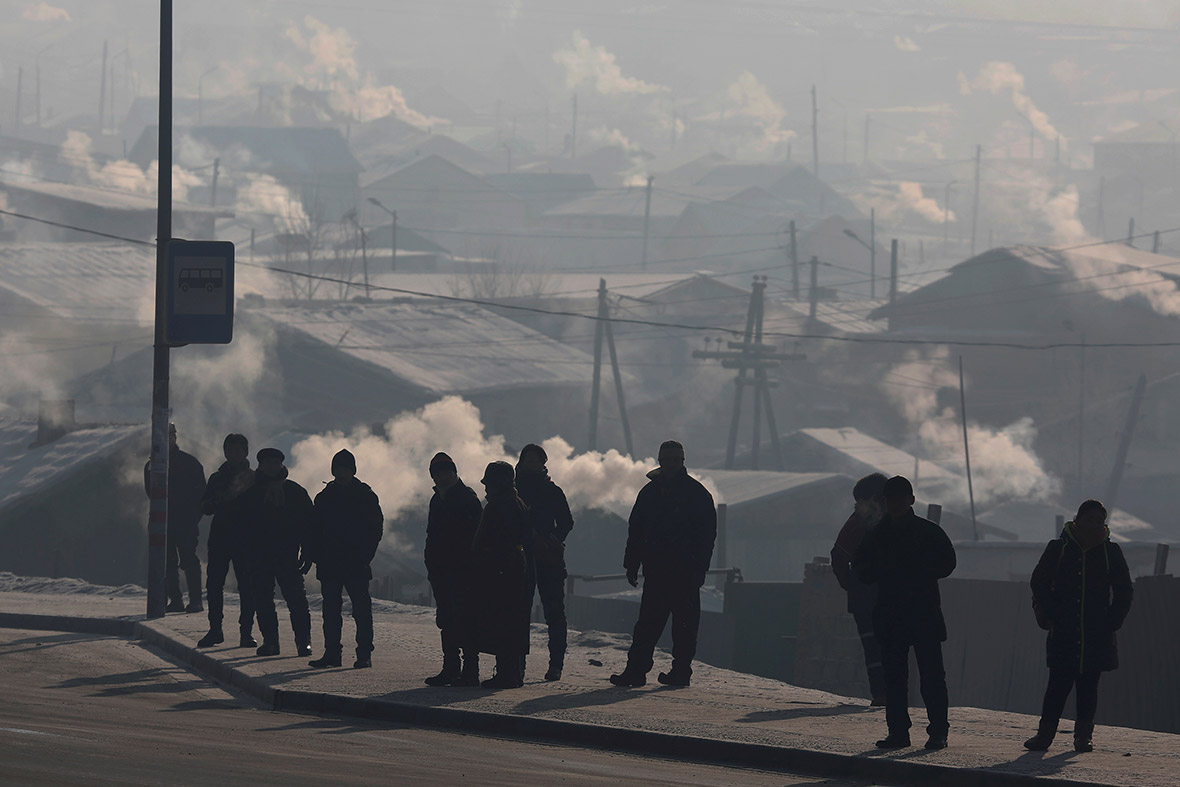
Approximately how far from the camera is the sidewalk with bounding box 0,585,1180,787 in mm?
9734

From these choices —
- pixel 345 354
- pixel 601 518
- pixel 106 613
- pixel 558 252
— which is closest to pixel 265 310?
pixel 345 354

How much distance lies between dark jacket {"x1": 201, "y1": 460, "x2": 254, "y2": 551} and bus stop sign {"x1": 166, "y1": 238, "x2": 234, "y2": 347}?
8.40 feet

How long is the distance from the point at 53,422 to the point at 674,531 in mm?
24559

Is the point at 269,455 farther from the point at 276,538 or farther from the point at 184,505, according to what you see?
the point at 184,505

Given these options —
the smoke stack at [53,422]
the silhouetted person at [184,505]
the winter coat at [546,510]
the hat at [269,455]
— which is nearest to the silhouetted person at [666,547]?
the winter coat at [546,510]

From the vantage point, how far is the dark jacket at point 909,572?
34.2 feet

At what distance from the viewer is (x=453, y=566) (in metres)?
13.0

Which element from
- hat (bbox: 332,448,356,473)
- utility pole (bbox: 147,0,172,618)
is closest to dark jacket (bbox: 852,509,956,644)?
hat (bbox: 332,448,356,473)

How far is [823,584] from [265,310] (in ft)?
204

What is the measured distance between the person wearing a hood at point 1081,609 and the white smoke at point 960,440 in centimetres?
6127

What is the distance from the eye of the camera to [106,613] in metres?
19.2

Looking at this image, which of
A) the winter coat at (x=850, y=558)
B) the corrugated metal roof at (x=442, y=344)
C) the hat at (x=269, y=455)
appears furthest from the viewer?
the corrugated metal roof at (x=442, y=344)

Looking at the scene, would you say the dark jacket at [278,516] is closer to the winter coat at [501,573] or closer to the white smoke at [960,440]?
the winter coat at [501,573]

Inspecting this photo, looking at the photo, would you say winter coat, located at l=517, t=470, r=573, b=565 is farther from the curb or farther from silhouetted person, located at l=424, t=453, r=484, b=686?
the curb
